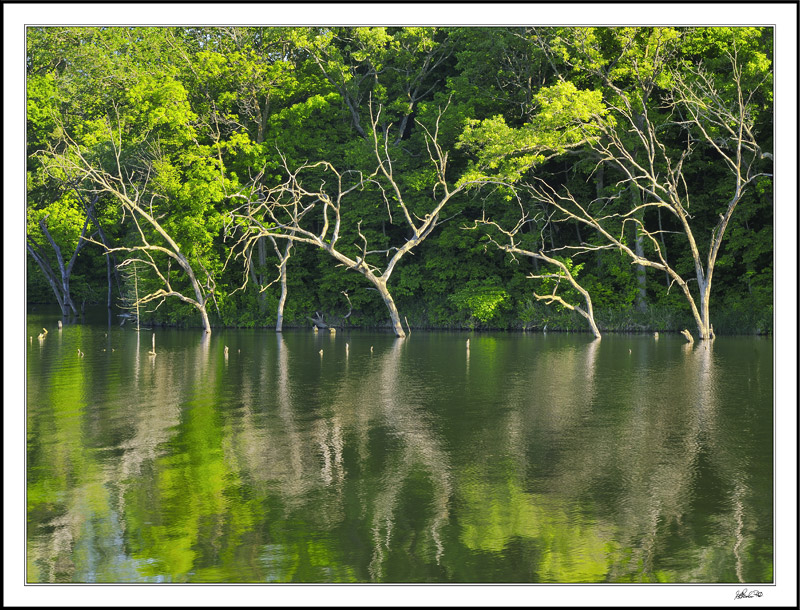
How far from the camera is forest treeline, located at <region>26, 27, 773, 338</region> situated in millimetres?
46375

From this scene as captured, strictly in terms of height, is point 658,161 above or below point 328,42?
below

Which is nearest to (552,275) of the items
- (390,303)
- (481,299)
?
(481,299)

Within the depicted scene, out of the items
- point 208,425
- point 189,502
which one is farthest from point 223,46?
point 189,502

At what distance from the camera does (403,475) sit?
15.9 m

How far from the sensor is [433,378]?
29641 mm

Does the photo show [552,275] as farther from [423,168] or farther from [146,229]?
[146,229]

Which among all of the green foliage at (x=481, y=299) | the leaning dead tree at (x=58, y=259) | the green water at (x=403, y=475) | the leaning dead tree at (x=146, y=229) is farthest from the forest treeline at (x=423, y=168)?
the green water at (x=403, y=475)

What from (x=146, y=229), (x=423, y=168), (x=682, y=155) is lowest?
(x=146, y=229)

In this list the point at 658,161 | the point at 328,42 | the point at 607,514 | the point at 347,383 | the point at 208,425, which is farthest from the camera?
the point at 328,42

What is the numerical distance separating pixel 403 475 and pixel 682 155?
32457 millimetres

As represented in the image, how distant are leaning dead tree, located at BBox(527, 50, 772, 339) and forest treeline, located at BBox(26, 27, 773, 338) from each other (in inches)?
7.4

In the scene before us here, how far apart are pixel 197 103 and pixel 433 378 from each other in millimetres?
35600

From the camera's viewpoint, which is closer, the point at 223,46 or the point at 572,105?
the point at 572,105
